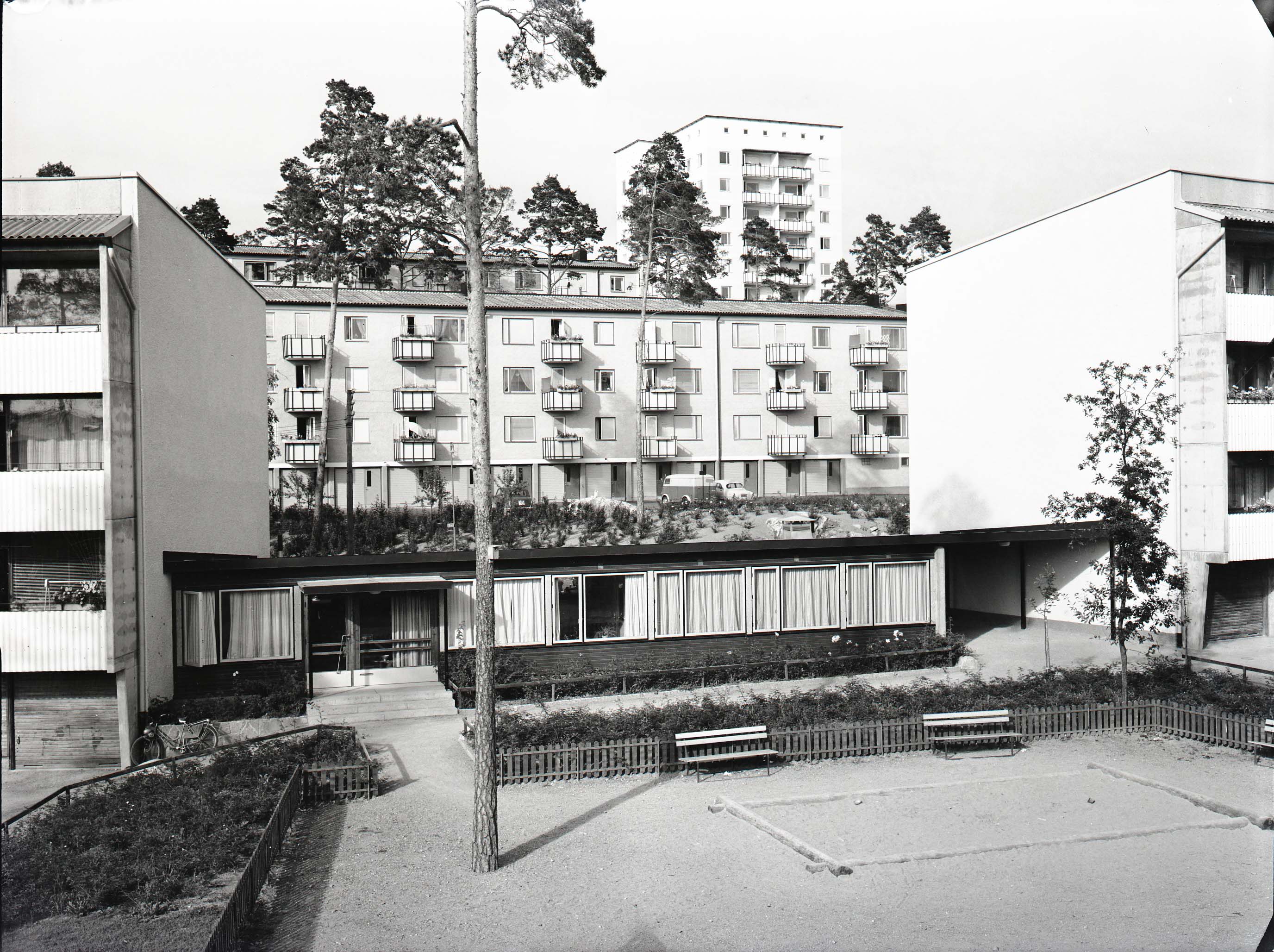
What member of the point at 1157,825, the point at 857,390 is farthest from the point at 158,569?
the point at 857,390

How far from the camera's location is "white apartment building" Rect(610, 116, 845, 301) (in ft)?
295

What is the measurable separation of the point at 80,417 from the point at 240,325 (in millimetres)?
9290

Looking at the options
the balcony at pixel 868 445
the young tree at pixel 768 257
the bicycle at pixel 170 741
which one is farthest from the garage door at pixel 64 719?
the young tree at pixel 768 257

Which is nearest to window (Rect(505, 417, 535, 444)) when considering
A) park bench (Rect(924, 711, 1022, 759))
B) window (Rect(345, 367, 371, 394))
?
window (Rect(345, 367, 371, 394))

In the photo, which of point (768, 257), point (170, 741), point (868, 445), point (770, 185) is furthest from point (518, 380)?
point (770, 185)

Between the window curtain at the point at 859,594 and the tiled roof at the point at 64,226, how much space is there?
17.8 metres

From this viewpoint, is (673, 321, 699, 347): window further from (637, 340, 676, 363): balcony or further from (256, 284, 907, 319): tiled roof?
(637, 340, 676, 363): balcony

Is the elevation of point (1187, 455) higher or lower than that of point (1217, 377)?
lower

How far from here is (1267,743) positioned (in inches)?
656

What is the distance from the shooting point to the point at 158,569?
21234mm

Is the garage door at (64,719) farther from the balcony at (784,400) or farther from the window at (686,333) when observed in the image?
the balcony at (784,400)

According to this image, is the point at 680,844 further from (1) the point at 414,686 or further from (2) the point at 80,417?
(2) the point at 80,417

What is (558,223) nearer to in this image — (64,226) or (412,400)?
(412,400)

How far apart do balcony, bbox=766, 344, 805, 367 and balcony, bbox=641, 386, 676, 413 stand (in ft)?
19.8
